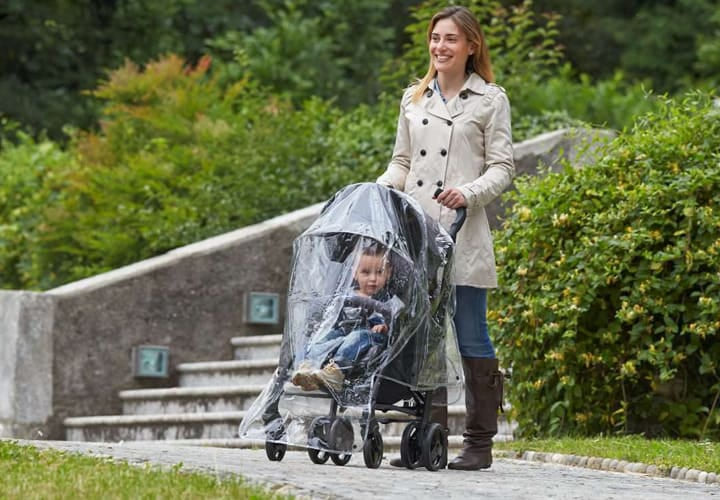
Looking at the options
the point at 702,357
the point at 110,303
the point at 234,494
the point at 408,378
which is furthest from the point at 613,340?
the point at 110,303

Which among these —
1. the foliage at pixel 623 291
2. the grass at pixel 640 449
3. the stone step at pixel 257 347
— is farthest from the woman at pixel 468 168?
the stone step at pixel 257 347

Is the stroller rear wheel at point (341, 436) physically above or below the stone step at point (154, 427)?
below

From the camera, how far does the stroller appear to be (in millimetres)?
5879

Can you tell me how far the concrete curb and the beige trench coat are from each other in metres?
1.05

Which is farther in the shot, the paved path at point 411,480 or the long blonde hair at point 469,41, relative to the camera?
the long blonde hair at point 469,41

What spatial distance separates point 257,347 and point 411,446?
4.67 metres

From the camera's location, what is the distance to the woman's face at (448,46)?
637 centimetres

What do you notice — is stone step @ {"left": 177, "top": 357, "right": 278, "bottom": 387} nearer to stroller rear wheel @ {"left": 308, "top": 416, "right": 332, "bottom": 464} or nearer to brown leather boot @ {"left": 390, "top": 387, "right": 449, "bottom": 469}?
brown leather boot @ {"left": 390, "top": 387, "right": 449, "bottom": 469}

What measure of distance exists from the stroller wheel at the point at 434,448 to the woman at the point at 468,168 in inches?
5.6

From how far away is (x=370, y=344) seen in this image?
5891 mm

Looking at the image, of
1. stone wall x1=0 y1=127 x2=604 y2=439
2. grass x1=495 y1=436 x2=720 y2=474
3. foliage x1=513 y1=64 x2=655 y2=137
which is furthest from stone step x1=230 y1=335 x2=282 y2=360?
foliage x1=513 y1=64 x2=655 y2=137

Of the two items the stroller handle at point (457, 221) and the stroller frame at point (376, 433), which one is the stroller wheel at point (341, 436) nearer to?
the stroller frame at point (376, 433)

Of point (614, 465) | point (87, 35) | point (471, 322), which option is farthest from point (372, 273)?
point (87, 35)

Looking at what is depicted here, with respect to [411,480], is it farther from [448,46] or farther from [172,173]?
[172,173]
